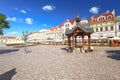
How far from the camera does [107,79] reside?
6.29 m

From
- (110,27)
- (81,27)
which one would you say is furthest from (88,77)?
(110,27)

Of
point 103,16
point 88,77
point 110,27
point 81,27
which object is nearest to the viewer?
point 88,77

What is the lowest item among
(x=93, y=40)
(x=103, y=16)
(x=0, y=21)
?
(x=93, y=40)

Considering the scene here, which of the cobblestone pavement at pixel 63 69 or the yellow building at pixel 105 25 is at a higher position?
the yellow building at pixel 105 25

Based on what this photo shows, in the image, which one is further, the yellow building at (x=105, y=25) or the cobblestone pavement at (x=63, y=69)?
the yellow building at (x=105, y=25)

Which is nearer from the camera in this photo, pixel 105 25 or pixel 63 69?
pixel 63 69

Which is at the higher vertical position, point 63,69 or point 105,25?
point 105,25

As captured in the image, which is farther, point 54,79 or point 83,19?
point 83,19

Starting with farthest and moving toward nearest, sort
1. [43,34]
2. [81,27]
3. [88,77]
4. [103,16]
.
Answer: [43,34] < [103,16] < [81,27] < [88,77]

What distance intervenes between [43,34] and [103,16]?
1752 inches

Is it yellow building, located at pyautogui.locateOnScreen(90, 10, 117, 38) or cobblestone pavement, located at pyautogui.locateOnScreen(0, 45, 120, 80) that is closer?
cobblestone pavement, located at pyautogui.locateOnScreen(0, 45, 120, 80)

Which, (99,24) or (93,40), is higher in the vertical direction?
(99,24)

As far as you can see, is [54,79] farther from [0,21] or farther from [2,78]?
[0,21]

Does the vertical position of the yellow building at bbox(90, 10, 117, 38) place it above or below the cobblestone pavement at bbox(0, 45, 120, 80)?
above
